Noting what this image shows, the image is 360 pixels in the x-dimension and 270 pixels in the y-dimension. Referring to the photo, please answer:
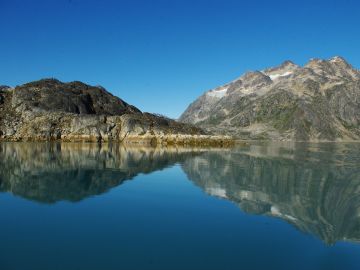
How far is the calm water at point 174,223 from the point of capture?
2031cm

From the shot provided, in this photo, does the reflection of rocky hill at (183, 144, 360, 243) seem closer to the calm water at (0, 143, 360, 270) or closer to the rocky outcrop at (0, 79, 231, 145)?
the calm water at (0, 143, 360, 270)

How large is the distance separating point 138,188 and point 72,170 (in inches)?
695

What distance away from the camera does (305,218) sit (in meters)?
31.5

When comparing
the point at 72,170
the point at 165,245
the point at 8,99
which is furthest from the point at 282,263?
the point at 8,99

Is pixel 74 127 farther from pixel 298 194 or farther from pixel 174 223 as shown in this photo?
pixel 174 223

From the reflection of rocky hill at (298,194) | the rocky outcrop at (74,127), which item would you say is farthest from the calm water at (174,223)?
the rocky outcrop at (74,127)

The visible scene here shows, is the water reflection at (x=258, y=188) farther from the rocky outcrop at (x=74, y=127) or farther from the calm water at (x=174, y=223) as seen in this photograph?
the rocky outcrop at (x=74, y=127)

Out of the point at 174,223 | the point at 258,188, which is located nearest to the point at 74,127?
the point at 258,188

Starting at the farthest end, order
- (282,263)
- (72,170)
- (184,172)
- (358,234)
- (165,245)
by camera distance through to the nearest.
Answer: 1. (184,172)
2. (72,170)
3. (358,234)
4. (165,245)
5. (282,263)

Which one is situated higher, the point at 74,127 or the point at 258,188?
the point at 74,127

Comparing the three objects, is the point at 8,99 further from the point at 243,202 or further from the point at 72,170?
the point at 243,202

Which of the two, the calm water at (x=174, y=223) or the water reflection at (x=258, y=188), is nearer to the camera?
the calm water at (x=174, y=223)

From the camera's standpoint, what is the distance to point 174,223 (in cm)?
2803

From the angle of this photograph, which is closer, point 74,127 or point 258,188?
point 258,188
